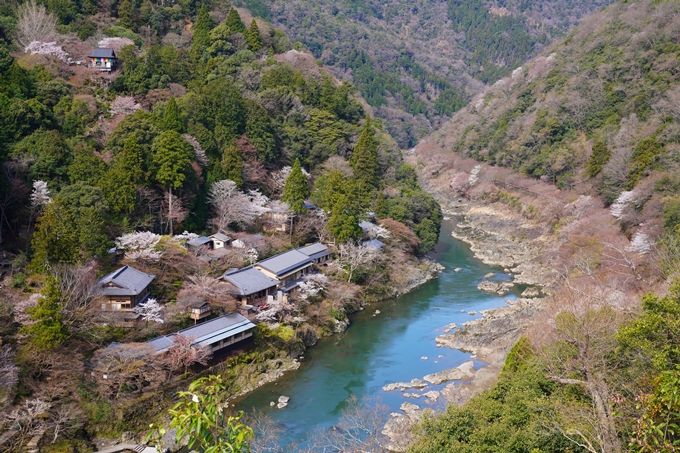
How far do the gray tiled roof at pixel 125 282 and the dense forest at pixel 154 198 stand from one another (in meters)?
0.50

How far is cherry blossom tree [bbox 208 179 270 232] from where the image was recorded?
1044 inches

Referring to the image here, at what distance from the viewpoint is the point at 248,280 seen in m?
22.3

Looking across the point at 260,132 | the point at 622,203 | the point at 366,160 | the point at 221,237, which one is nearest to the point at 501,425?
the point at 221,237

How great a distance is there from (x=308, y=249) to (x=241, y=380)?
930 centimetres

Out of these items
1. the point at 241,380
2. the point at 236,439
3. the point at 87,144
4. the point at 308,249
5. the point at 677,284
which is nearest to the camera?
the point at 236,439

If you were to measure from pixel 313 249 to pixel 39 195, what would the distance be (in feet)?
41.2

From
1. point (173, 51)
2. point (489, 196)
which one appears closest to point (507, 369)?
point (173, 51)

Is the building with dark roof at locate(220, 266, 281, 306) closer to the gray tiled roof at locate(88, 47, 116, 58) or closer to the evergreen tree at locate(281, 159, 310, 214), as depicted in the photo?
the evergreen tree at locate(281, 159, 310, 214)

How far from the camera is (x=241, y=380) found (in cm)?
1922

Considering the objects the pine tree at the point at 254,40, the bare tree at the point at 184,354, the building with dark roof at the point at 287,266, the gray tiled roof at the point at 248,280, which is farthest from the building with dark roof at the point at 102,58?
the bare tree at the point at 184,354

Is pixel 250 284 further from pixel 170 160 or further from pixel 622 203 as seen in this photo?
pixel 622 203

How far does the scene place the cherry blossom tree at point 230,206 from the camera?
26516 millimetres

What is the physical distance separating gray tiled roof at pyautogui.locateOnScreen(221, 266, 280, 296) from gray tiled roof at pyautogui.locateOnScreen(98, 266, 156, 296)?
3343 millimetres

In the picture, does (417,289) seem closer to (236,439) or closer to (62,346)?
(62,346)
